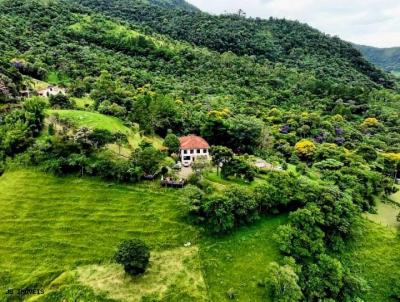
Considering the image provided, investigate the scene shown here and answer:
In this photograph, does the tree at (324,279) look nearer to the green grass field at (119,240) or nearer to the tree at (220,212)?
the green grass field at (119,240)

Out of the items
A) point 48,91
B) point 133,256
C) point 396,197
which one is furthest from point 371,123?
point 133,256

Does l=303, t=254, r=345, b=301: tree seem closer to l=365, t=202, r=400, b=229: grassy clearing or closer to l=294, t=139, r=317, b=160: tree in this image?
l=365, t=202, r=400, b=229: grassy clearing

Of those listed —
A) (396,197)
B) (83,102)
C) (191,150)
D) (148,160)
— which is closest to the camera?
(148,160)

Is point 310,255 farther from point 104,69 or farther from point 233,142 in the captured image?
point 104,69

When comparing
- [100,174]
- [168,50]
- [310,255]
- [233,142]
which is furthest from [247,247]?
[168,50]

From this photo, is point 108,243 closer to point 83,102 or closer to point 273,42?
point 83,102

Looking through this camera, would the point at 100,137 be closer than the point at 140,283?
No
